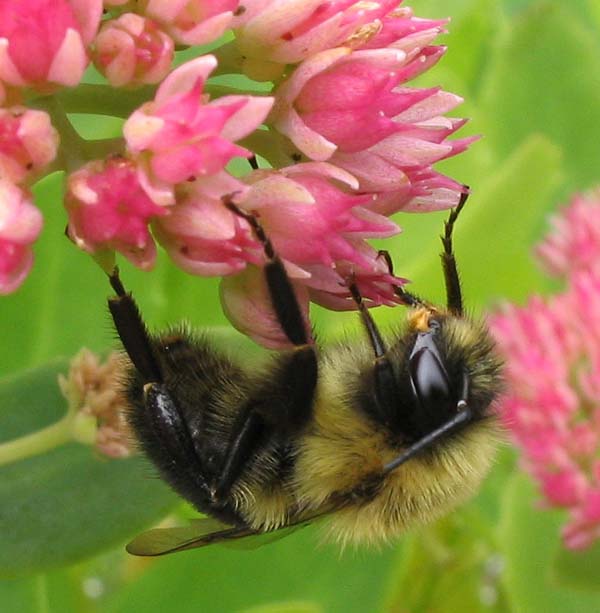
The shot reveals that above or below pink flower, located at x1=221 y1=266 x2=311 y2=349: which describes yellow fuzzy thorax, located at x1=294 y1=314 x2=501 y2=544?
below

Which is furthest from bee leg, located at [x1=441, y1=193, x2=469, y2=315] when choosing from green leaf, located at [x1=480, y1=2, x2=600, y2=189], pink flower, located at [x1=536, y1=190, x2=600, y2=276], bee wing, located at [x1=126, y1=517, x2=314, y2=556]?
green leaf, located at [x1=480, y1=2, x2=600, y2=189]

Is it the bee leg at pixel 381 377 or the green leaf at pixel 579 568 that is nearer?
the bee leg at pixel 381 377

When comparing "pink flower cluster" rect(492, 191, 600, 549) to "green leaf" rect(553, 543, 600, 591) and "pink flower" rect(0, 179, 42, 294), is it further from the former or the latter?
"pink flower" rect(0, 179, 42, 294)

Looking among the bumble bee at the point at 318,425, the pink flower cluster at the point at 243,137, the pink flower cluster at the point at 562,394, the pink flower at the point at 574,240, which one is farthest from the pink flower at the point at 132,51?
the pink flower at the point at 574,240

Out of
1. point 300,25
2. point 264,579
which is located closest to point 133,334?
point 300,25

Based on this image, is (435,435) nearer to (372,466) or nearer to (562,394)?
(372,466)

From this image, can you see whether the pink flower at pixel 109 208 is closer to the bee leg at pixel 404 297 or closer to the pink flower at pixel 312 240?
the pink flower at pixel 312 240
